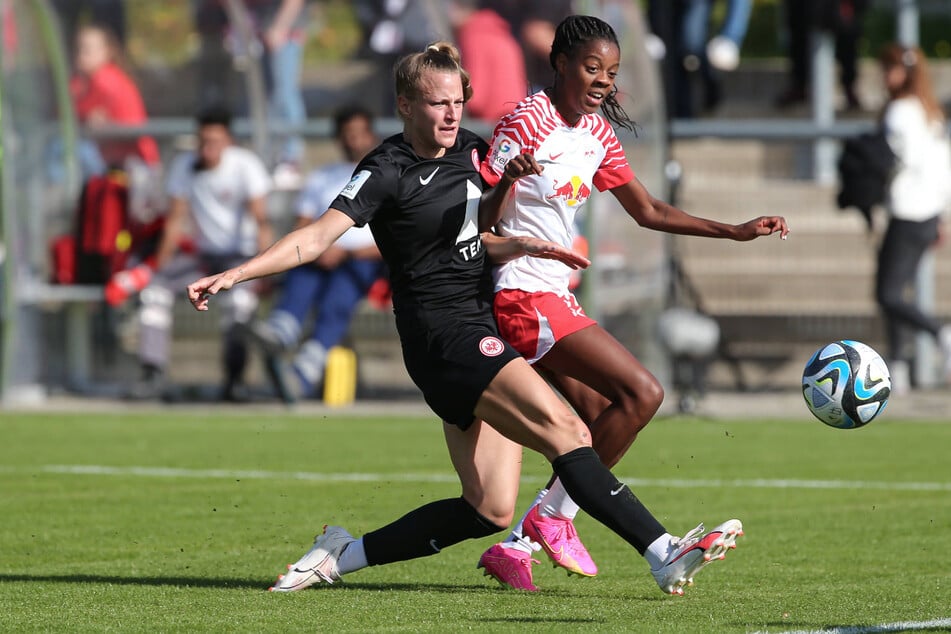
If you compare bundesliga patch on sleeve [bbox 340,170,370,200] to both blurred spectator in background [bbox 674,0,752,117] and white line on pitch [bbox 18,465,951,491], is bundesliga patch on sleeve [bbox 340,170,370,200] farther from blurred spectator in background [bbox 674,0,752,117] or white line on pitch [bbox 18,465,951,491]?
blurred spectator in background [bbox 674,0,752,117]

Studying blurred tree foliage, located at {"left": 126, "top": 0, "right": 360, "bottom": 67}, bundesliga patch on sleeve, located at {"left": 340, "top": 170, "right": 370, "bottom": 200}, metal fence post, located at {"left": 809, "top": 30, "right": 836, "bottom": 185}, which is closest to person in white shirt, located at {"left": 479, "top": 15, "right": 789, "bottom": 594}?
bundesliga patch on sleeve, located at {"left": 340, "top": 170, "right": 370, "bottom": 200}

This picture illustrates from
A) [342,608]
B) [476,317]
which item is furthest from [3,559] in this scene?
[476,317]

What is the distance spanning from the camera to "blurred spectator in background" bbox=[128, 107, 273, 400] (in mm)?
15109

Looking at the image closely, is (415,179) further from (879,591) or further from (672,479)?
(672,479)

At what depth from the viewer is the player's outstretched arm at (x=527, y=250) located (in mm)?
6008

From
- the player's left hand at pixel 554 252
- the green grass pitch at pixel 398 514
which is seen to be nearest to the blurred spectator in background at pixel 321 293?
the green grass pitch at pixel 398 514

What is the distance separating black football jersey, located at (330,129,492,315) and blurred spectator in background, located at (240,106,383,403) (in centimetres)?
805

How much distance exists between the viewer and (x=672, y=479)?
32.6 feet

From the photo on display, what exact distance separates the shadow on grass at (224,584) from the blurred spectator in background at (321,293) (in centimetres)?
772

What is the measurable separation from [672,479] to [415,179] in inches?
162

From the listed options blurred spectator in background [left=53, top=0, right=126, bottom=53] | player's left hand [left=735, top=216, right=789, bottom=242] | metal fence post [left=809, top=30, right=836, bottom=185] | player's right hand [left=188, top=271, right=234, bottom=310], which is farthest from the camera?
metal fence post [left=809, top=30, right=836, bottom=185]

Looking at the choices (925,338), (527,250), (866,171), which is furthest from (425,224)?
(925,338)

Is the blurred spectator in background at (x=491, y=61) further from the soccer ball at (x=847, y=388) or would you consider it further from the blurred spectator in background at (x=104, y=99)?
the soccer ball at (x=847, y=388)

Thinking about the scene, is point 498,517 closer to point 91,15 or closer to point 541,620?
point 541,620
